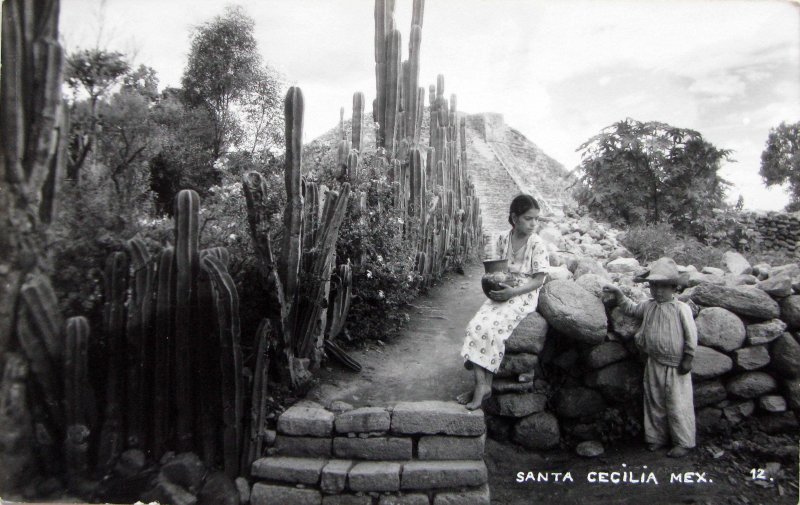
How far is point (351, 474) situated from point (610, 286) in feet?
6.46

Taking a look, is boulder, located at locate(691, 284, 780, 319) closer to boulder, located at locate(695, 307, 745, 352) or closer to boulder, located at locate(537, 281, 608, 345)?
boulder, located at locate(695, 307, 745, 352)

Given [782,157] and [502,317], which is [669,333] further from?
[782,157]

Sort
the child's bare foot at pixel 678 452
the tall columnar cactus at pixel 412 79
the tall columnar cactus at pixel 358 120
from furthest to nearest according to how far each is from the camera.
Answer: the tall columnar cactus at pixel 412 79 < the tall columnar cactus at pixel 358 120 < the child's bare foot at pixel 678 452

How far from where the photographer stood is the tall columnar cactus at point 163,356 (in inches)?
96.3

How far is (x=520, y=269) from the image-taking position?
3027 millimetres

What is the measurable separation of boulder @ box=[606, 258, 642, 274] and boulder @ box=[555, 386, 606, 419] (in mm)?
1021

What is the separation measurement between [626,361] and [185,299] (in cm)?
268

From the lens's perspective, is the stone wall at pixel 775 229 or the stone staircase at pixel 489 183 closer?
the stone wall at pixel 775 229

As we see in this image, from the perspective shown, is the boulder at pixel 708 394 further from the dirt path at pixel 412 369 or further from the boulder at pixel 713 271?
the dirt path at pixel 412 369

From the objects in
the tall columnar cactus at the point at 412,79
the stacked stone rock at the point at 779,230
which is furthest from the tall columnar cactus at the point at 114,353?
the tall columnar cactus at the point at 412,79

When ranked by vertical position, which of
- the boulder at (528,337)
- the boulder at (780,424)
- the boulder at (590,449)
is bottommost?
the boulder at (590,449)

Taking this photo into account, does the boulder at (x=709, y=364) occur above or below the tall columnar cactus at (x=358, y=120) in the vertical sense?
below

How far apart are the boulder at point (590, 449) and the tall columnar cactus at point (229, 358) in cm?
203

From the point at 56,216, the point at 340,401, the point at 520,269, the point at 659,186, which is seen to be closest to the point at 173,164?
the point at 56,216
